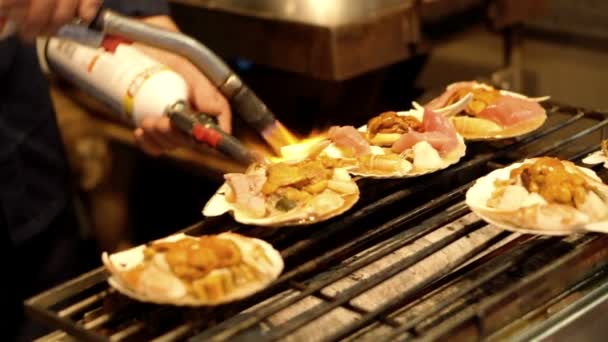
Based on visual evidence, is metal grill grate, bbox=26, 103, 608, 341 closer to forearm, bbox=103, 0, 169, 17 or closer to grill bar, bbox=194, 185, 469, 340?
grill bar, bbox=194, 185, 469, 340

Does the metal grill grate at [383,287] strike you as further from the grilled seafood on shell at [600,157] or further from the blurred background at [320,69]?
the blurred background at [320,69]

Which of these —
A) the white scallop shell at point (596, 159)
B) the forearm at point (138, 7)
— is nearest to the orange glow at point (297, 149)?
the white scallop shell at point (596, 159)

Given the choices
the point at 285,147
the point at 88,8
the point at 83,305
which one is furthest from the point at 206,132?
the point at 83,305

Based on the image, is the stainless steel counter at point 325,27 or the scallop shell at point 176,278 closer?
the scallop shell at point 176,278

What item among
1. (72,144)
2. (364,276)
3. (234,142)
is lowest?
(72,144)

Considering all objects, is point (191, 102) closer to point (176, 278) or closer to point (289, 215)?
point (289, 215)

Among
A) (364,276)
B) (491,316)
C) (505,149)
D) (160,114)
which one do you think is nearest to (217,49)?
(160,114)

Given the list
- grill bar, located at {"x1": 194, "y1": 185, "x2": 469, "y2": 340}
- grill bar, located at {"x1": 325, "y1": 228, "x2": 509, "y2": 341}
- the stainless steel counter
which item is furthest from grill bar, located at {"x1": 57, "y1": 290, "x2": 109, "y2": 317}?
the stainless steel counter

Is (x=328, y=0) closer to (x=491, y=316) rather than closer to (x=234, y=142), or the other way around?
(x=234, y=142)
